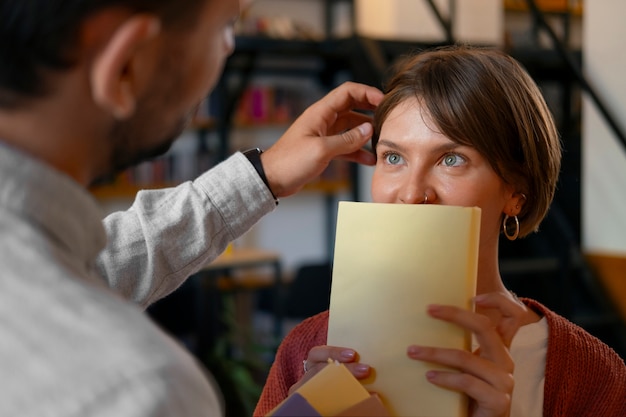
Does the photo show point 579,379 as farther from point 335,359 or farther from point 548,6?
point 548,6

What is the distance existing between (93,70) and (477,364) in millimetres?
607

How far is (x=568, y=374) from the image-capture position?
1211mm

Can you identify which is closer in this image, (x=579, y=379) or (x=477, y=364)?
(x=477, y=364)

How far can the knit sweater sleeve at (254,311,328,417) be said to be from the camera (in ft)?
4.07

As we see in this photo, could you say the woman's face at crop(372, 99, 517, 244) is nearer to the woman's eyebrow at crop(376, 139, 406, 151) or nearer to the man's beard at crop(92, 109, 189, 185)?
the woman's eyebrow at crop(376, 139, 406, 151)

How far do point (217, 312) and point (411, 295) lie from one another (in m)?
3.67

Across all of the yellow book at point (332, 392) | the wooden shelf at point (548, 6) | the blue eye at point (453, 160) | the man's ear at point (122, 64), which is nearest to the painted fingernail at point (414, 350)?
the yellow book at point (332, 392)

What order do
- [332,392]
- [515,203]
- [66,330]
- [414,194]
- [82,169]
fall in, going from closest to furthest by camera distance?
[66,330] → [82,169] → [332,392] → [414,194] → [515,203]

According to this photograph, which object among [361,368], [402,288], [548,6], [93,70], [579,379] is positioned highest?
[548,6]

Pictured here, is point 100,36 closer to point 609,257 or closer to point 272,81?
point 609,257

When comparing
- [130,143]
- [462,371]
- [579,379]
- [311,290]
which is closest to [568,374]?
[579,379]

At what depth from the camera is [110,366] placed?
0.46m

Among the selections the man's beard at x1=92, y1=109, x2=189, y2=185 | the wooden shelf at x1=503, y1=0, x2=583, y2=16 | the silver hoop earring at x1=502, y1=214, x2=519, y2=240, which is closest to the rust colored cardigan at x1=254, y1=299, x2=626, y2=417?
the silver hoop earring at x1=502, y1=214, x2=519, y2=240

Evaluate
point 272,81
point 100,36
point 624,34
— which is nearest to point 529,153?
point 100,36
